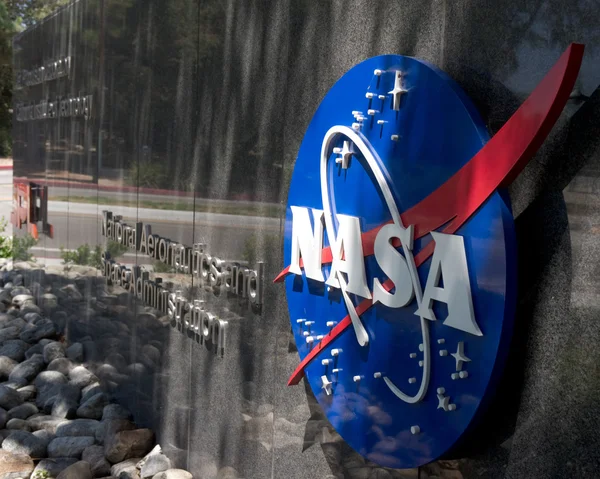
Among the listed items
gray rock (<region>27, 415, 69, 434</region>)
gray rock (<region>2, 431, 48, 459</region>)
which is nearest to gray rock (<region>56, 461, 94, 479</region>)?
gray rock (<region>2, 431, 48, 459</region>)

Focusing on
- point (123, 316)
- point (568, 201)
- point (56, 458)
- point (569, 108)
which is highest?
point (569, 108)

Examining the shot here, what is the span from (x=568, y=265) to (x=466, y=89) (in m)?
0.76

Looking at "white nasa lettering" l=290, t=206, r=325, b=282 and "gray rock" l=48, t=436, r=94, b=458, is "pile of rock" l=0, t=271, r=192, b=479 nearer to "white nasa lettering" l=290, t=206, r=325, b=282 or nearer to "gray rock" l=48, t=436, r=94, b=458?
"gray rock" l=48, t=436, r=94, b=458

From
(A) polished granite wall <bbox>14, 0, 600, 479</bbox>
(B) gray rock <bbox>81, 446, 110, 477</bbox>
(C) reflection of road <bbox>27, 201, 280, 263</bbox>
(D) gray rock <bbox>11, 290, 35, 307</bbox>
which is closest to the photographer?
(A) polished granite wall <bbox>14, 0, 600, 479</bbox>

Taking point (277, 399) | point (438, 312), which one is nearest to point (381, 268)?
point (438, 312)

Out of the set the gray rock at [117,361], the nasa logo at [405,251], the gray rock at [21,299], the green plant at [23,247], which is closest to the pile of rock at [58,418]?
the gray rock at [117,361]

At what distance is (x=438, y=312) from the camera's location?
291cm

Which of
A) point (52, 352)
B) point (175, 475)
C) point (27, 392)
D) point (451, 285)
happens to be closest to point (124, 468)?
point (175, 475)

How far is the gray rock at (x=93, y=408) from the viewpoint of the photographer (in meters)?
6.75

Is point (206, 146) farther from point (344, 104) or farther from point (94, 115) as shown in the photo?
point (94, 115)

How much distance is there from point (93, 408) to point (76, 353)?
1.30 metres

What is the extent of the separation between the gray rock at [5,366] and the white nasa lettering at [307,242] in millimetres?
5139

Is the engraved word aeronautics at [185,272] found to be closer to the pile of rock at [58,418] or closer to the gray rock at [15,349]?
the pile of rock at [58,418]

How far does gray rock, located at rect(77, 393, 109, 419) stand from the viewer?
22.1ft
